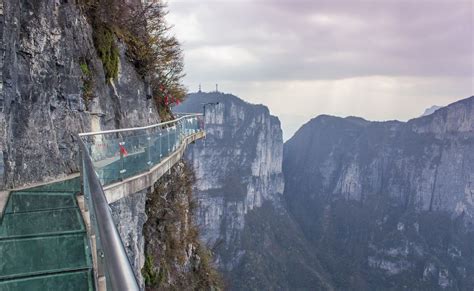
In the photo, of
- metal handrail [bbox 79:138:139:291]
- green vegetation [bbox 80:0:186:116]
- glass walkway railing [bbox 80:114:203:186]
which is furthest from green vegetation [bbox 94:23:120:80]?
metal handrail [bbox 79:138:139:291]

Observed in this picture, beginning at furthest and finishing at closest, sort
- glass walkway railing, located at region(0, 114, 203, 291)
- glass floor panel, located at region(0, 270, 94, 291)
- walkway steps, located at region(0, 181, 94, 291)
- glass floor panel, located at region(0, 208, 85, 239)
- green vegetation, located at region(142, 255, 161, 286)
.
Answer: green vegetation, located at region(142, 255, 161, 286), glass floor panel, located at region(0, 208, 85, 239), walkway steps, located at region(0, 181, 94, 291), glass floor panel, located at region(0, 270, 94, 291), glass walkway railing, located at region(0, 114, 203, 291)

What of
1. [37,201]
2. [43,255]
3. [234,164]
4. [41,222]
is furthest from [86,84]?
[234,164]

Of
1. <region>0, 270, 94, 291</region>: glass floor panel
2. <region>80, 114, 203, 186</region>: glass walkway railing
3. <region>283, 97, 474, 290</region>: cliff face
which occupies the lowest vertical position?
<region>283, 97, 474, 290</region>: cliff face

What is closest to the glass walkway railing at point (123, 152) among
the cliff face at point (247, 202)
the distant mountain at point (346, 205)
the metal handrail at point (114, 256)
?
the metal handrail at point (114, 256)

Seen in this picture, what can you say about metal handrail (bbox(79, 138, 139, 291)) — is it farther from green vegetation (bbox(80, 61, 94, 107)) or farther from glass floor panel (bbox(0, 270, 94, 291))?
green vegetation (bbox(80, 61, 94, 107))

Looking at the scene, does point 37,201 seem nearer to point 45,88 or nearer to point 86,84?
point 45,88

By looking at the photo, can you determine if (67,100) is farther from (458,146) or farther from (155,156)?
(458,146)

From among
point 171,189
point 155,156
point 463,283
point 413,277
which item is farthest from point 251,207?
point 155,156
